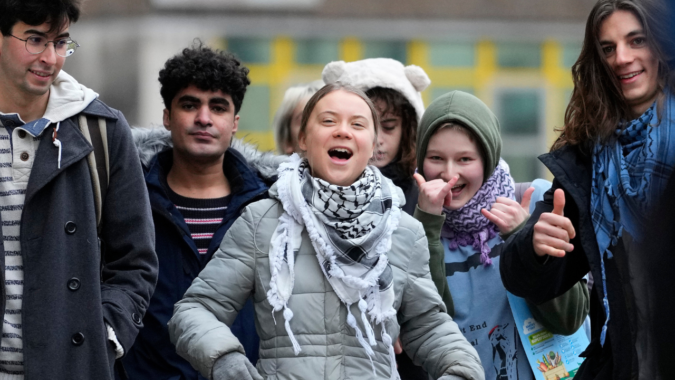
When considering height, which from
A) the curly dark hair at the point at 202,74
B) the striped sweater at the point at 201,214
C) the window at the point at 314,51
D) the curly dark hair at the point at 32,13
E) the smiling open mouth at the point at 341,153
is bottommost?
the striped sweater at the point at 201,214

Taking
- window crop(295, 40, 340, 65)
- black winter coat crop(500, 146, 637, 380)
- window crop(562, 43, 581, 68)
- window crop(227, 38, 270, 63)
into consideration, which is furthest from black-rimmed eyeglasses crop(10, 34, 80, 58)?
window crop(562, 43, 581, 68)

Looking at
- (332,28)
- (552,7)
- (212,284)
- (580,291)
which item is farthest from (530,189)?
(552,7)

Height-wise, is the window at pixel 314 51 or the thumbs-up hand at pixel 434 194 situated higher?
the window at pixel 314 51

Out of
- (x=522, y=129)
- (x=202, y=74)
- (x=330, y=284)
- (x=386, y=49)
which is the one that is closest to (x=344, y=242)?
(x=330, y=284)

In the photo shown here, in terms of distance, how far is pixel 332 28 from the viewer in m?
13.4

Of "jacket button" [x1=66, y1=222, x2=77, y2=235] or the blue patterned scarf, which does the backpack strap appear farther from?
the blue patterned scarf

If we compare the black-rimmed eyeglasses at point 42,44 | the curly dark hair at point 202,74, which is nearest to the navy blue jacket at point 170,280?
the curly dark hair at point 202,74

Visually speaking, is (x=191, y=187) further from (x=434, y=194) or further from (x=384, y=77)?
(x=434, y=194)

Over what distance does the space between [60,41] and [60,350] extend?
105cm

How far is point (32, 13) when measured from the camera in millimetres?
3127

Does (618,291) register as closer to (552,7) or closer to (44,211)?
(44,211)

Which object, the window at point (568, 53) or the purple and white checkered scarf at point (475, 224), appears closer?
the purple and white checkered scarf at point (475, 224)

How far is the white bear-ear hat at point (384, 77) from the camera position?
4.76 m

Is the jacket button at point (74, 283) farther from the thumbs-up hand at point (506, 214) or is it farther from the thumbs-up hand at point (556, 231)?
the thumbs-up hand at point (506, 214)
